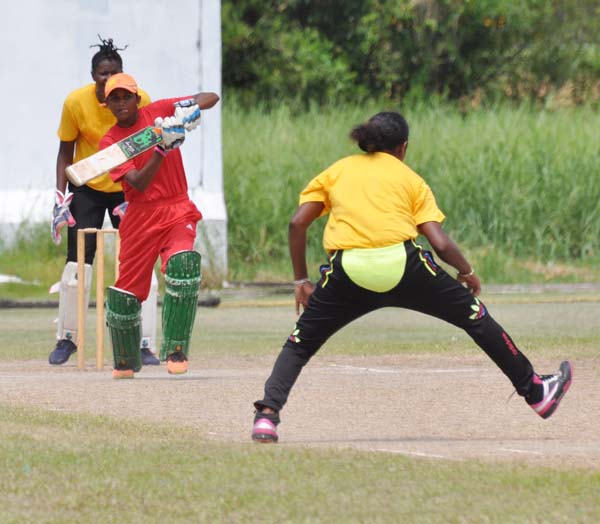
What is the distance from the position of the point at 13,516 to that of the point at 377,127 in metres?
2.60

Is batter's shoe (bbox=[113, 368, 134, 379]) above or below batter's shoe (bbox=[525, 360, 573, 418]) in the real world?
below

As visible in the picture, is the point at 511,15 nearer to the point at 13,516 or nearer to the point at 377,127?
the point at 377,127

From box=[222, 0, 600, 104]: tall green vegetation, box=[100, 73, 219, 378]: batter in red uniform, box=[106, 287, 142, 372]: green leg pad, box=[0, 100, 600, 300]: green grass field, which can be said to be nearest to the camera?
box=[100, 73, 219, 378]: batter in red uniform

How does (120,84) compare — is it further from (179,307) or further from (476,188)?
(476,188)

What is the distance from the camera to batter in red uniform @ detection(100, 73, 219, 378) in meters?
9.15

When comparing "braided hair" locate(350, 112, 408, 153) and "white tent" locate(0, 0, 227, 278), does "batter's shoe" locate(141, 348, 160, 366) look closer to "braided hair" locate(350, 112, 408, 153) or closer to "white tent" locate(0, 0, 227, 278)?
"braided hair" locate(350, 112, 408, 153)

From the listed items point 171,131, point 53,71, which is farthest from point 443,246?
point 53,71

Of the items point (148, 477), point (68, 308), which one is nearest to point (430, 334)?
point (68, 308)

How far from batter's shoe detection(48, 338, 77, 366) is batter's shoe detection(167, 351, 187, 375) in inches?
69.6

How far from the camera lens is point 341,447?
6.84 m

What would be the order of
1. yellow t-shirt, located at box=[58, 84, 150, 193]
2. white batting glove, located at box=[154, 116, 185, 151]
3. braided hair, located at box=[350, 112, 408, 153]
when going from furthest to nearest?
1. yellow t-shirt, located at box=[58, 84, 150, 193]
2. white batting glove, located at box=[154, 116, 185, 151]
3. braided hair, located at box=[350, 112, 408, 153]

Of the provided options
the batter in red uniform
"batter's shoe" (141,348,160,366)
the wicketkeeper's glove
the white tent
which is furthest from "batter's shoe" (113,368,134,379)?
the white tent

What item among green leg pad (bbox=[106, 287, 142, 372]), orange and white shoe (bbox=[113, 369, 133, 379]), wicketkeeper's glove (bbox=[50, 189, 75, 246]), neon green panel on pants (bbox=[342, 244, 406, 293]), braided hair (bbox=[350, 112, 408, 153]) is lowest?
orange and white shoe (bbox=[113, 369, 133, 379])

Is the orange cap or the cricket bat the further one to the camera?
the orange cap
